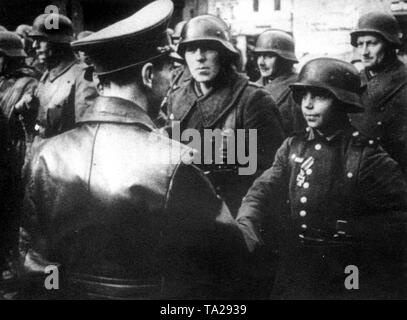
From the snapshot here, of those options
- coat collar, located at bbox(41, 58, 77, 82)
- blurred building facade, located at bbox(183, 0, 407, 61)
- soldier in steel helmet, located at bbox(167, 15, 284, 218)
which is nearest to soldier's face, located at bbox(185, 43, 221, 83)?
soldier in steel helmet, located at bbox(167, 15, 284, 218)

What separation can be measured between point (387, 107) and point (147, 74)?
135 centimetres

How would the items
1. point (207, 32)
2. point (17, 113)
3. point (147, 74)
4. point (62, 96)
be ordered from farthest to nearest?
point (17, 113) < point (62, 96) < point (207, 32) < point (147, 74)

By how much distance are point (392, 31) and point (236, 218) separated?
132cm

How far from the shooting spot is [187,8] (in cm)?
357

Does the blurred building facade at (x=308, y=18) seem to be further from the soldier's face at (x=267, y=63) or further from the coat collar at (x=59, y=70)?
the coat collar at (x=59, y=70)

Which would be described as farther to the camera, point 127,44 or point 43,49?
point 43,49

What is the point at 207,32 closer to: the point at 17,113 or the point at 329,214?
the point at 329,214

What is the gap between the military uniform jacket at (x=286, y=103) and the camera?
9.59 ft

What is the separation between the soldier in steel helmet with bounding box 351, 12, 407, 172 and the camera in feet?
8.75

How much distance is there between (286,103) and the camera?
306 centimetres

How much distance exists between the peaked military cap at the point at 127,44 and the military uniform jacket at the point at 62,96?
83cm

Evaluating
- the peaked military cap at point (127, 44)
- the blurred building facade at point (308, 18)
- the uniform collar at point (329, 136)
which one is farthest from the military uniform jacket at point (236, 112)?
the peaked military cap at point (127, 44)

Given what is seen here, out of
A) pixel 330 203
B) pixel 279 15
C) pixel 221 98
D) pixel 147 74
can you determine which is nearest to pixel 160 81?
pixel 147 74

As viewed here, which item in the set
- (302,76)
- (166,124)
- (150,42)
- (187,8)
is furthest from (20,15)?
(302,76)
